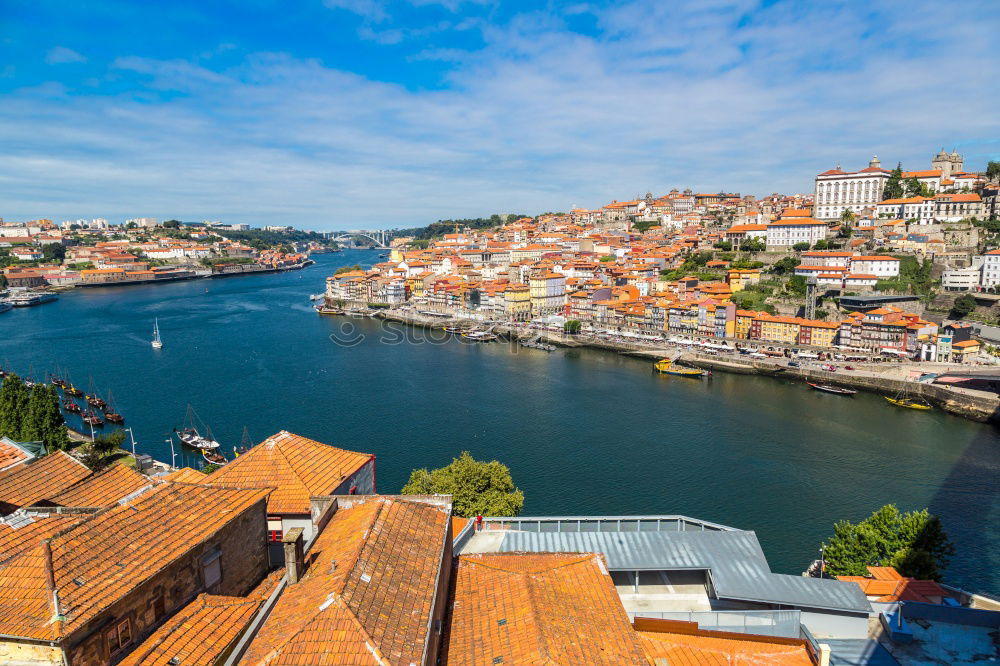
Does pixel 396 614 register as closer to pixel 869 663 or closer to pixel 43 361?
pixel 869 663

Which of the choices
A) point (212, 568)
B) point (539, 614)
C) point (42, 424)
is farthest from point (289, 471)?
point (42, 424)

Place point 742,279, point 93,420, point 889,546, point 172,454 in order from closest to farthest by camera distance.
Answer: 1. point 889,546
2. point 172,454
3. point 93,420
4. point 742,279

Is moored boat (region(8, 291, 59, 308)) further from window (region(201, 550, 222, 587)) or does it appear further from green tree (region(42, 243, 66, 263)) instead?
window (region(201, 550, 222, 587))

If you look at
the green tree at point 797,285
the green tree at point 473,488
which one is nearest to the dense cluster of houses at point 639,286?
the green tree at point 797,285

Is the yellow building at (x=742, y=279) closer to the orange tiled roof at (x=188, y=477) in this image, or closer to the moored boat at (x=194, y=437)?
the moored boat at (x=194, y=437)

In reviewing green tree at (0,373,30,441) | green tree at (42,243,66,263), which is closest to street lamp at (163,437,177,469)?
green tree at (0,373,30,441)

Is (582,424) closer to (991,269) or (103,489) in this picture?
(103,489)
